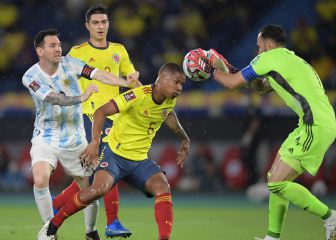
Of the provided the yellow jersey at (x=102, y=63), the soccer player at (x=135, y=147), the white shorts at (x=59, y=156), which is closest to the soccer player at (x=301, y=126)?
the soccer player at (x=135, y=147)

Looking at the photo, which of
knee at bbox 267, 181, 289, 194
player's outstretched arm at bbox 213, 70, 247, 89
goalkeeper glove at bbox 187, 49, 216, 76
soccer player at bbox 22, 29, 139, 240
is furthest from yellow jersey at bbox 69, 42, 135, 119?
knee at bbox 267, 181, 289, 194

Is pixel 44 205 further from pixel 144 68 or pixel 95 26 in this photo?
pixel 144 68

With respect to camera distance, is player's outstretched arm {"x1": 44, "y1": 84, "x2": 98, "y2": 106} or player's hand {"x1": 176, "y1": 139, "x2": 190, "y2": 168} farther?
player's hand {"x1": 176, "y1": 139, "x2": 190, "y2": 168}

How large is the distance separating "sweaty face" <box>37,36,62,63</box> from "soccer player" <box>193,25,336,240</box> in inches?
68.9

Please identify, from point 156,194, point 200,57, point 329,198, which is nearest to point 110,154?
point 156,194

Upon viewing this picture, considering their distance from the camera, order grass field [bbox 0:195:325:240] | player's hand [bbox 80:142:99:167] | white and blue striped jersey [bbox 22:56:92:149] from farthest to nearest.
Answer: grass field [bbox 0:195:325:240] < white and blue striped jersey [bbox 22:56:92:149] < player's hand [bbox 80:142:99:167]

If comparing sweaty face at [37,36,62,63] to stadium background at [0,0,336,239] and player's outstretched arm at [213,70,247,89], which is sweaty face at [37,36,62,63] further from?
stadium background at [0,0,336,239]

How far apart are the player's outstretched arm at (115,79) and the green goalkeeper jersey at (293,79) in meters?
1.11

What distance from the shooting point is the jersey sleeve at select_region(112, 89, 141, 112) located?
786 centimetres

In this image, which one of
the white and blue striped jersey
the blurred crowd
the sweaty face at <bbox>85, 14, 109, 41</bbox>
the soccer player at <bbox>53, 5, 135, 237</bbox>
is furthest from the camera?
the blurred crowd

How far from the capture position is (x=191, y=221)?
37.3ft

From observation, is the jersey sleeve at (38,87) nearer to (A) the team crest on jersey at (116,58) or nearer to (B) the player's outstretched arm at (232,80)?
(A) the team crest on jersey at (116,58)

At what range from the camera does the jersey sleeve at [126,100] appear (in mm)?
7859

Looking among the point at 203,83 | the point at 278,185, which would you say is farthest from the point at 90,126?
the point at 203,83
